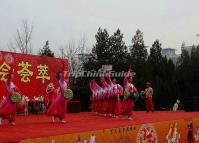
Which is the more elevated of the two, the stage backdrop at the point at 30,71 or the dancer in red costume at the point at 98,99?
the stage backdrop at the point at 30,71

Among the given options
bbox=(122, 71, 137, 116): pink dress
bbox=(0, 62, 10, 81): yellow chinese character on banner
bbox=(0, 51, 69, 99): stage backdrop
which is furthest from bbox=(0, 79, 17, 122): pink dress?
bbox=(0, 62, 10, 81): yellow chinese character on banner

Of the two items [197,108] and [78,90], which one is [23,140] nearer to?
[197,108]

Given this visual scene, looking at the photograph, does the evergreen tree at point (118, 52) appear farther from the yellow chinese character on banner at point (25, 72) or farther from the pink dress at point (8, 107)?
the pink dress at point (8, 107)

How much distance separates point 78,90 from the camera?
65.1ft

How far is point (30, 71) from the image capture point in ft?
47.4

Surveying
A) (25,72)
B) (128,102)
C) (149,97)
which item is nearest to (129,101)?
(128,102)

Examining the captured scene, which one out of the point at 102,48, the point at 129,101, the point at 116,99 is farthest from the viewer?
the point at 102,48

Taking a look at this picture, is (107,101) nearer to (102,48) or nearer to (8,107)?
(8,107)

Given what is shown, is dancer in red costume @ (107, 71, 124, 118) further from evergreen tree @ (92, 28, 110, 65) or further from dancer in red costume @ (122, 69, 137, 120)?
evergreen tree @ (92, 28, 110, 65)

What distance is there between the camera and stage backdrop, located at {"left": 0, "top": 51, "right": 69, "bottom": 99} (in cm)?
1348

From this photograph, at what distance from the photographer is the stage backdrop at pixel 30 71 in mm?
13477

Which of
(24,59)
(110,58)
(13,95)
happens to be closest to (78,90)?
(110,58)

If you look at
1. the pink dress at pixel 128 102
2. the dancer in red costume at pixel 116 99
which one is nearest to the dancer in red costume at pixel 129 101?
the pink dress at pixel 128 102

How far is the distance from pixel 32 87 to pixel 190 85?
11.0 meters
